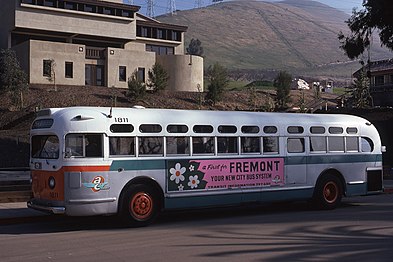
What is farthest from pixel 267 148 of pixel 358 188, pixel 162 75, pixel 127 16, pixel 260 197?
pixel 127 16

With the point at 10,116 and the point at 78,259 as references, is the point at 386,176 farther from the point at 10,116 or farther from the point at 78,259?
the point at 10,116

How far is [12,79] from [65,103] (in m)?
6.34

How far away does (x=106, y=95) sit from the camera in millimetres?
48219

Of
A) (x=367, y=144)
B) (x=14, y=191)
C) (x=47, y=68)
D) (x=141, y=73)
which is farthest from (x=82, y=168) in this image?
(x=141, y=73)

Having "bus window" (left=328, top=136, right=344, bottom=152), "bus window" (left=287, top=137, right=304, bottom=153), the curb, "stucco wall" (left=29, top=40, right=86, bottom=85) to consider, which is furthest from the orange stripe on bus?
"stucco wall" (left=29, top=40, right=86, bottom=85)

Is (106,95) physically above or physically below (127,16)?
below

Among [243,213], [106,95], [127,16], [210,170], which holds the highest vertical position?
[127,16]

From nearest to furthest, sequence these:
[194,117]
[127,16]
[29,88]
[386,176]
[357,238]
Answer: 1. [357,238]
2. [194,117]
3. [386,176]
4. [29,88]
5. [127,16]

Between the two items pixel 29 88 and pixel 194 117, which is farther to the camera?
pixel 29 88

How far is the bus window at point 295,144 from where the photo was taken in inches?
591

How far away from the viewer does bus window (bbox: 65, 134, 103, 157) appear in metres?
11.8

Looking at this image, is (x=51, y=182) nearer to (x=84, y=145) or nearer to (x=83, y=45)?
(x=84, y=145)

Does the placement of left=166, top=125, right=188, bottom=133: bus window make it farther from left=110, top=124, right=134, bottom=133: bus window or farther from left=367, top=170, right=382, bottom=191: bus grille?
left=367, top=170, right=382, bottom=191: bus grille

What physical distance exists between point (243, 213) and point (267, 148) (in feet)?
6.14
